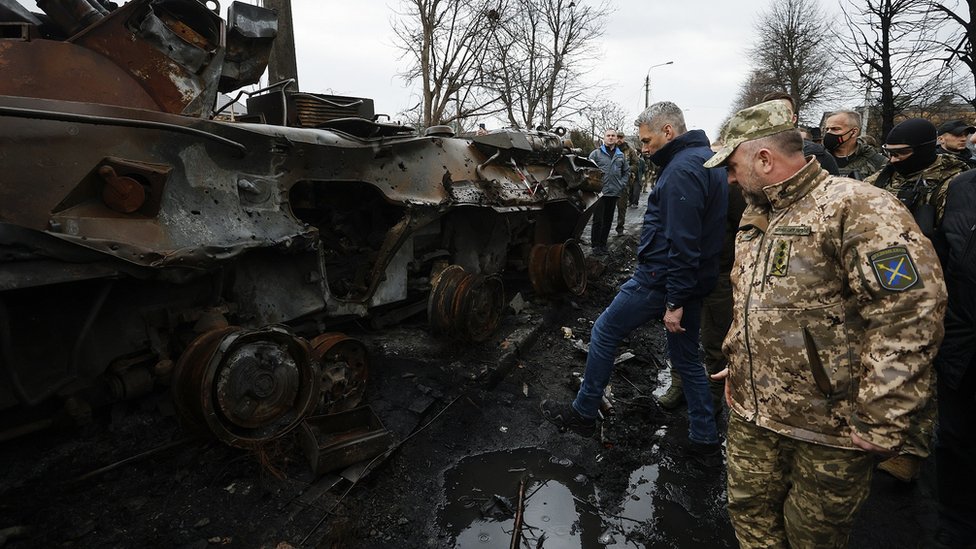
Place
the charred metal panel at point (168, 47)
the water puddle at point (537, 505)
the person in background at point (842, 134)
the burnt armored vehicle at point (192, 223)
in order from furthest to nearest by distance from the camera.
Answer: the person in background at point (842, 134) < the charred metal panel at point (168, 47) < the water puddle at point (537, 505) < the burnt armored vehicle at point (192, 223)

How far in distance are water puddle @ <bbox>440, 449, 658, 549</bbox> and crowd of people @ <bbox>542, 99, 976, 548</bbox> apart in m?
0.96

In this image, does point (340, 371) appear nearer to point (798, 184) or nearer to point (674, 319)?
point (674, 319)

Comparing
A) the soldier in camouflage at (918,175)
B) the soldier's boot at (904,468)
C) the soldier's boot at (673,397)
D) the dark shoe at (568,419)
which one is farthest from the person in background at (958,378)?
the dark shoe at (568,419)

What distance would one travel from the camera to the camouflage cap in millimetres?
1854

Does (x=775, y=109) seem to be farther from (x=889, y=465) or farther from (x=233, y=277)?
(x=233, y=277)

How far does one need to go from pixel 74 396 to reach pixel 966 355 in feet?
14.3

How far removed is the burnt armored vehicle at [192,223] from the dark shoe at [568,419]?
3.46ft

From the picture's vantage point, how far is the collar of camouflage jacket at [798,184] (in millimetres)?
1798

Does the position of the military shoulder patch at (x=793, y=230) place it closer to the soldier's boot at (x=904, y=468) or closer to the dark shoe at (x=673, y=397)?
the soldier's boot at (x=904, y=468)

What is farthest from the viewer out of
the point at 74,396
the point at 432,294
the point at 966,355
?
the point at 432,294

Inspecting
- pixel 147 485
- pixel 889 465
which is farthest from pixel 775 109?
pixel 147 485

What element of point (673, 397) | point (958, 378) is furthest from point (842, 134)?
point (958, 378)

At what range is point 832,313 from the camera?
1.70 meters

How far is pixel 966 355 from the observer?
2.26 m
